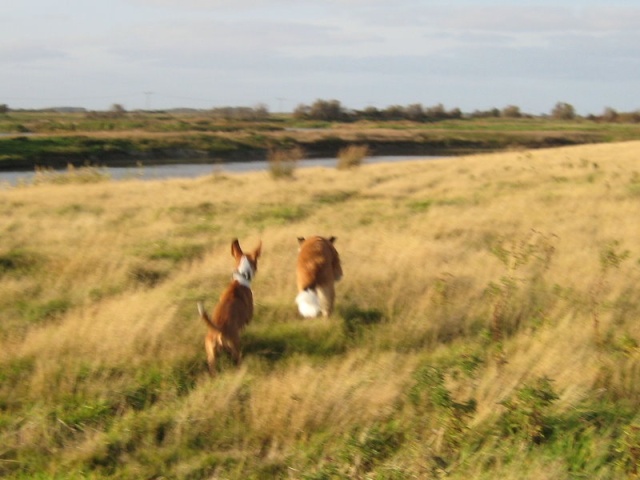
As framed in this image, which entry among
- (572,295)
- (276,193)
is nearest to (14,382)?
(572,295)

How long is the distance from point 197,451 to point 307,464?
69cm

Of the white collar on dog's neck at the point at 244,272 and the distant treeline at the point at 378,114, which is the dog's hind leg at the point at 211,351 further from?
the distant treeline at the point at 378,114

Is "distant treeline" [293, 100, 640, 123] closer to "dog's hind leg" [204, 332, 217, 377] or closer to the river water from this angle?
the river water

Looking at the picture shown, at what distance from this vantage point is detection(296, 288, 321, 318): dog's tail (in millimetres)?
6723

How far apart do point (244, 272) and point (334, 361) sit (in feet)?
3.76

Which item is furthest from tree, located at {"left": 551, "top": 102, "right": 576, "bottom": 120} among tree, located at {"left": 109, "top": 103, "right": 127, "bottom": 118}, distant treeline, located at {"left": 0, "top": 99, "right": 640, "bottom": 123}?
tree, located at {"left": 109, "top": 103, "right": 127, "bottom": 118}

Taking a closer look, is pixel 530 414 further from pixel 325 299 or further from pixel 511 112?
pixel 511 112

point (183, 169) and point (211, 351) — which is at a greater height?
point (211, 351)

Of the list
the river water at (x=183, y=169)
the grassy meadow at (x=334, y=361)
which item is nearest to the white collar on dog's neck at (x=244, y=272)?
the grassy meadow at (x=334, y=361)

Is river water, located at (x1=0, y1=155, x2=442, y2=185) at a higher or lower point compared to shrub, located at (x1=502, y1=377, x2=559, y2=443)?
lower

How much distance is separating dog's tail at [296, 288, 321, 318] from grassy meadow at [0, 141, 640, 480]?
0.40 feet

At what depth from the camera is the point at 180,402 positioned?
514cm

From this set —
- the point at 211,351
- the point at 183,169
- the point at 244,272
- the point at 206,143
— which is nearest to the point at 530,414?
the point at 211,351

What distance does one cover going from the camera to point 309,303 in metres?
6.74
